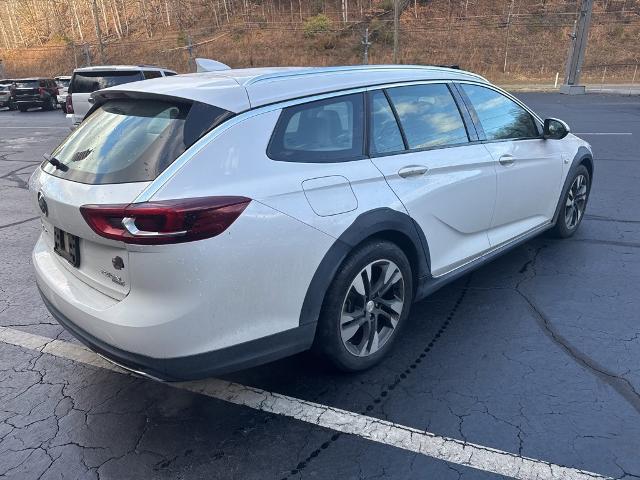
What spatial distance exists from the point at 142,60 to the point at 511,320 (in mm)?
58606

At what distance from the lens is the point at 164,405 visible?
270cm

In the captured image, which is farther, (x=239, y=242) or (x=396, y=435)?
(x=396, y=435)

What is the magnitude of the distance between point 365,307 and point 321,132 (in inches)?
39.7

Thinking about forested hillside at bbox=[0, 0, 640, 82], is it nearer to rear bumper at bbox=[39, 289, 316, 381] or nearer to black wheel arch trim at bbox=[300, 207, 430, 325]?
black wheel arch trim at bbox=[300, 207, 430, 325]

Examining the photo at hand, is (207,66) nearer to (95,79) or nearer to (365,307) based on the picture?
(365,307)

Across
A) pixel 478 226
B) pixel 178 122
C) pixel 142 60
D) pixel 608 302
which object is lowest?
pixel 142 60

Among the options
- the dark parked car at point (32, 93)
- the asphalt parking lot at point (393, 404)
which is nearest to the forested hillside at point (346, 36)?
the dark parked car at point (32, 93)

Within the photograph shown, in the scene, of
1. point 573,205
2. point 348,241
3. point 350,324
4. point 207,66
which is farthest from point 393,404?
point 573,205

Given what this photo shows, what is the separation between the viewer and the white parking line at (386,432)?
2191 mm

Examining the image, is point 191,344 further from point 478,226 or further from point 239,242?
point 478,226

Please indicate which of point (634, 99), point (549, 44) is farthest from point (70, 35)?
point (634, 99)

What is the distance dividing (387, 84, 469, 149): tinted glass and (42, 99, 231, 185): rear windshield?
127cm

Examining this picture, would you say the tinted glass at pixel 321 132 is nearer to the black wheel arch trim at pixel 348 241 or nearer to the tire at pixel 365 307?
the black wheel arch trim at pixel 348 241

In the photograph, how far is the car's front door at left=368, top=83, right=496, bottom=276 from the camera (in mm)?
2928
